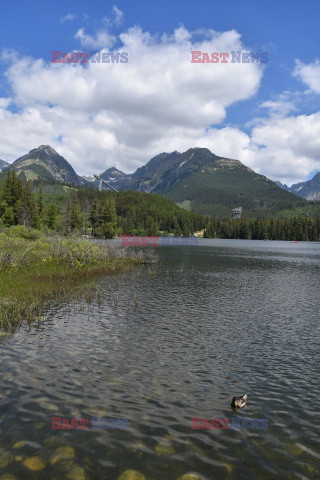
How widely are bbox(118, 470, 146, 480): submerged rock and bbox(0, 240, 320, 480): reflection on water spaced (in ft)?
0.42

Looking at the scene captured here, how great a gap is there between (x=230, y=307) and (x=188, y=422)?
1668 cm

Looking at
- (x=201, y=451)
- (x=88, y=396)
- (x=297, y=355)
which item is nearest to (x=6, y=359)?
(x=88, y=396)

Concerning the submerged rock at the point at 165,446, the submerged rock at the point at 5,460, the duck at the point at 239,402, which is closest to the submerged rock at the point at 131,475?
the submerged rock at the point at 165,446

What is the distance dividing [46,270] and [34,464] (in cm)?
2964

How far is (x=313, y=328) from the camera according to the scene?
63.1ft

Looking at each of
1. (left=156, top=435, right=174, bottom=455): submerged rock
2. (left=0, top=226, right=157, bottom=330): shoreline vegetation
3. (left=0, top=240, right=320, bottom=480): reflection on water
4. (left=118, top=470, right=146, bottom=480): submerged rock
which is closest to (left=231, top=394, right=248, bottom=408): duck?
(left=0, top=240, right=320, bottom=480): reflection on water

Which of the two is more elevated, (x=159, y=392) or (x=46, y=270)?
(x=46, y=270)

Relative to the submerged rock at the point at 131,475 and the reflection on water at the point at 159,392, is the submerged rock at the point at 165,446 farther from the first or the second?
the submerged rock at the point at 131,475

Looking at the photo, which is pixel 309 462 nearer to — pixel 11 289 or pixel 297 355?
pixel 297 355

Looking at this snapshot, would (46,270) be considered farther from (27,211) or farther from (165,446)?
(27,211)

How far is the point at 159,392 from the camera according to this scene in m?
10.8

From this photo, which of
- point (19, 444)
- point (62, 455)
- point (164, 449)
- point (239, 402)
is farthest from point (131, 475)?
point (239, 402)

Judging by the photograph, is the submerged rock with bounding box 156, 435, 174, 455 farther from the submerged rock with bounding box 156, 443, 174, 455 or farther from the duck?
the duck

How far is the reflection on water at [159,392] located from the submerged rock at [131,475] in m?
0.13
